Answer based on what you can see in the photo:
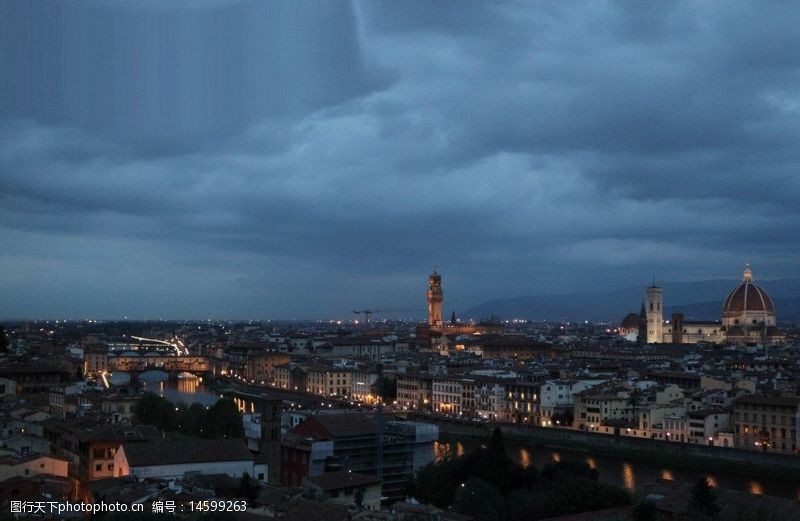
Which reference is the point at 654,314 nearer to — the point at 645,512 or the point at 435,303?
the point at 435,303

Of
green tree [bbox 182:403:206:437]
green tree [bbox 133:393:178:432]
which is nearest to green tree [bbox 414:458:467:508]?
green tree [bbox 182:403:206:437]

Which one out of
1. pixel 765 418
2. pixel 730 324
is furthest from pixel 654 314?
pixel 765 418

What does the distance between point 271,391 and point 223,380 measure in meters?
8.50

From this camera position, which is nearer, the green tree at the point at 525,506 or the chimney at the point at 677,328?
the green tree at the point at 525,506

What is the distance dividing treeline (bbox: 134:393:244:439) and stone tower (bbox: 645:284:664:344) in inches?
1898

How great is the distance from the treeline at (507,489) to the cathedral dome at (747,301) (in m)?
53.0

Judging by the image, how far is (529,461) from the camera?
22.8 m

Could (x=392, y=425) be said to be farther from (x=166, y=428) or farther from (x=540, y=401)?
(x=540, y=401)

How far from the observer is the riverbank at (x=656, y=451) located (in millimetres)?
21125

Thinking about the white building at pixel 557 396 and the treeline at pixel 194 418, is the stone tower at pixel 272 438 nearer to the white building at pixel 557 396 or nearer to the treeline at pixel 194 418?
the treeline at pixel 194 418

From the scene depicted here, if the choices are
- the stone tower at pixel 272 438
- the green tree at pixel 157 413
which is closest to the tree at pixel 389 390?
the green tree at pixel 157 413

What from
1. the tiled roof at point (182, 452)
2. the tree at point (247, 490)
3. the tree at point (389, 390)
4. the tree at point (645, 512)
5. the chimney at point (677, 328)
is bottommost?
the tree at point (389, 390)

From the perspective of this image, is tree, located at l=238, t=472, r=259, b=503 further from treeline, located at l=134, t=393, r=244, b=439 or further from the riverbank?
the riverbank

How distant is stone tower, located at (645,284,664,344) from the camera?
2635 inches
